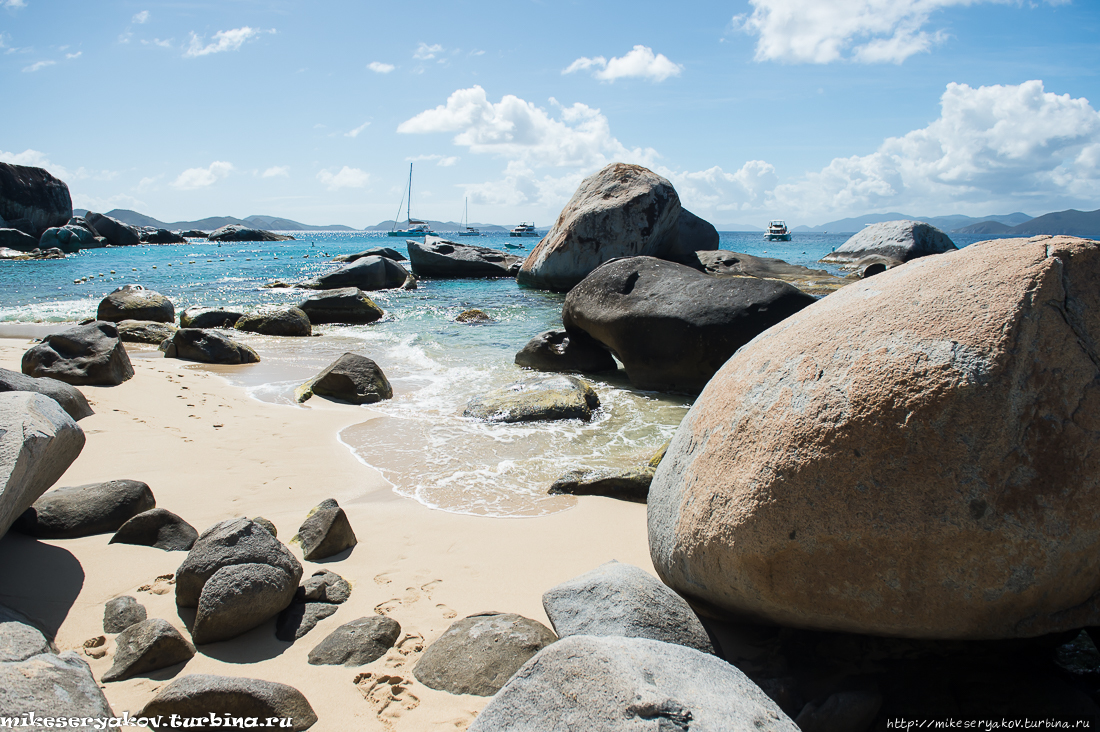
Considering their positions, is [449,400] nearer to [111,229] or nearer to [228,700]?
[228,700]

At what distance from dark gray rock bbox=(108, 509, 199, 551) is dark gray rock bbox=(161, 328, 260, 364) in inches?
267

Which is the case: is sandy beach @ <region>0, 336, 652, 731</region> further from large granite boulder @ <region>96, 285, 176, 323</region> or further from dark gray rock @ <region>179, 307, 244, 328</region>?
large granite boulder @ <region>96, 285, 176, 323</region>

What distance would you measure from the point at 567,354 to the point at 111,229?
67085 millimetres

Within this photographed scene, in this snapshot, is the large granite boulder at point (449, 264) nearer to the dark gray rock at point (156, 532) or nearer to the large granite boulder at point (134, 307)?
the large granite boulder at point (134, 307)

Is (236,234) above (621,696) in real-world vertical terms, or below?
above

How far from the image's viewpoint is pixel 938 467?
2082 millimetres

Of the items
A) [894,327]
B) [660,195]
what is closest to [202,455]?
[894,327]

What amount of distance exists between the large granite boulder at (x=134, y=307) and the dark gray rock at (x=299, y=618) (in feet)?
43.4

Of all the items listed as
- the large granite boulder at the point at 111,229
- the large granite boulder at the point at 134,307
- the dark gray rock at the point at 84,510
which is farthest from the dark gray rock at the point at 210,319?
the large granite boulder at the point at 111,229

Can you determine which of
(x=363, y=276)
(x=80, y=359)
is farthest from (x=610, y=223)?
(x=80, y=359)

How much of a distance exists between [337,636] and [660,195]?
1912 cm

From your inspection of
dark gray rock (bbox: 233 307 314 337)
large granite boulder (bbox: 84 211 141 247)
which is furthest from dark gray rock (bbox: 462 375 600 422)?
large granite boulder (bbox: 84 211 141 247)

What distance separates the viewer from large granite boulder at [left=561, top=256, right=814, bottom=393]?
7629 millimetres

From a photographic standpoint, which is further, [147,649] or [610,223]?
[610,223]
